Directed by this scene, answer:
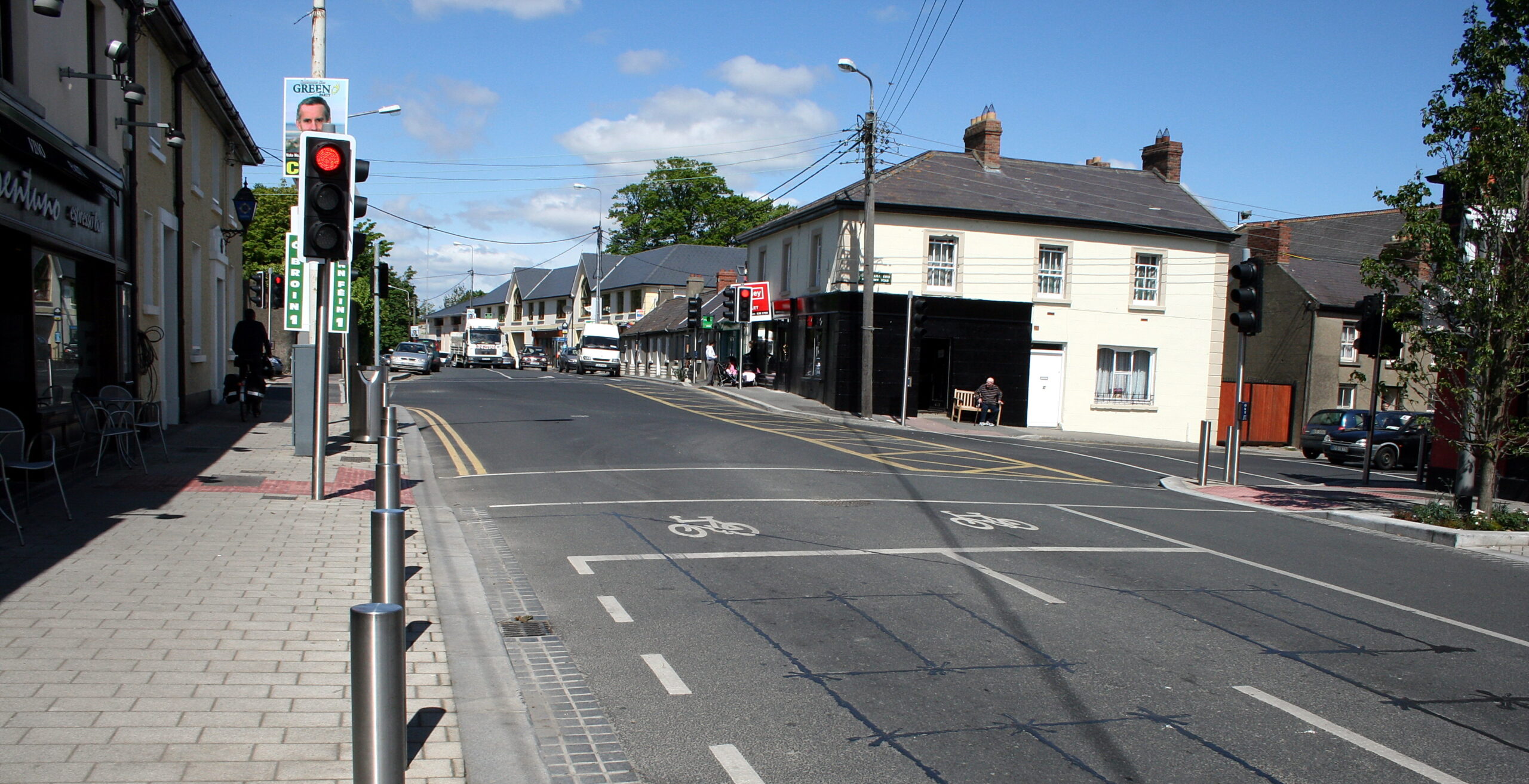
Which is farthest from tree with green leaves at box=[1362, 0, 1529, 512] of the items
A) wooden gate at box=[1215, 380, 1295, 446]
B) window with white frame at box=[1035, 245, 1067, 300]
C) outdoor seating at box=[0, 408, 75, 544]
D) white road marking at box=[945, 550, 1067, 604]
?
wooden gate at box=[1215, 380, 1295, 446]

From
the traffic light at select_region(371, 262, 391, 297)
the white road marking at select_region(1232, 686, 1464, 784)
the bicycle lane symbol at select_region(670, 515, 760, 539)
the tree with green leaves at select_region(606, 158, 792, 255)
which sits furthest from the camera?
the tree with green leaves at select_region(606, 158, 792, 255)

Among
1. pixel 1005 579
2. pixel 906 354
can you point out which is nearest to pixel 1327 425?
pixel 906 354

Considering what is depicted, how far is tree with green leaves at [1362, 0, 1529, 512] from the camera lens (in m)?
10.7

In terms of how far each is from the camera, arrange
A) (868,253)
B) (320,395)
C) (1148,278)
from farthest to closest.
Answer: (1148,278) < (868,253) < (320,395)

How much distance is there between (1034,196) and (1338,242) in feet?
62.6

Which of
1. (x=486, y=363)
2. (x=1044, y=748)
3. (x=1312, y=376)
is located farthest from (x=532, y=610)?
(x=486, y=363)

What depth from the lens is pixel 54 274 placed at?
11211mm

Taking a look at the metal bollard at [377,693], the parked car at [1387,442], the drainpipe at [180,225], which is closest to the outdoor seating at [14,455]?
the metal bollard at [377,693]

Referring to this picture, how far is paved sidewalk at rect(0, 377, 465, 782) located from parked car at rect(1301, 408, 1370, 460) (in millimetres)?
25612

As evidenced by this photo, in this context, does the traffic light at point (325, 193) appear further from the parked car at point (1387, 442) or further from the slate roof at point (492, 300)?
the slate roof at point (492, 300)

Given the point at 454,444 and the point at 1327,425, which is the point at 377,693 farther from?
the point at 1327,425

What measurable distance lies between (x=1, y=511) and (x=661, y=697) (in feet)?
19.4

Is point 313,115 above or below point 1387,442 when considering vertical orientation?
above

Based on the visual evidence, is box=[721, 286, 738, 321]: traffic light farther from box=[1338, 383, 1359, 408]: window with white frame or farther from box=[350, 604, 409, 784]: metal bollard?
box=[350, 604, 409, 784]: metal bollard
